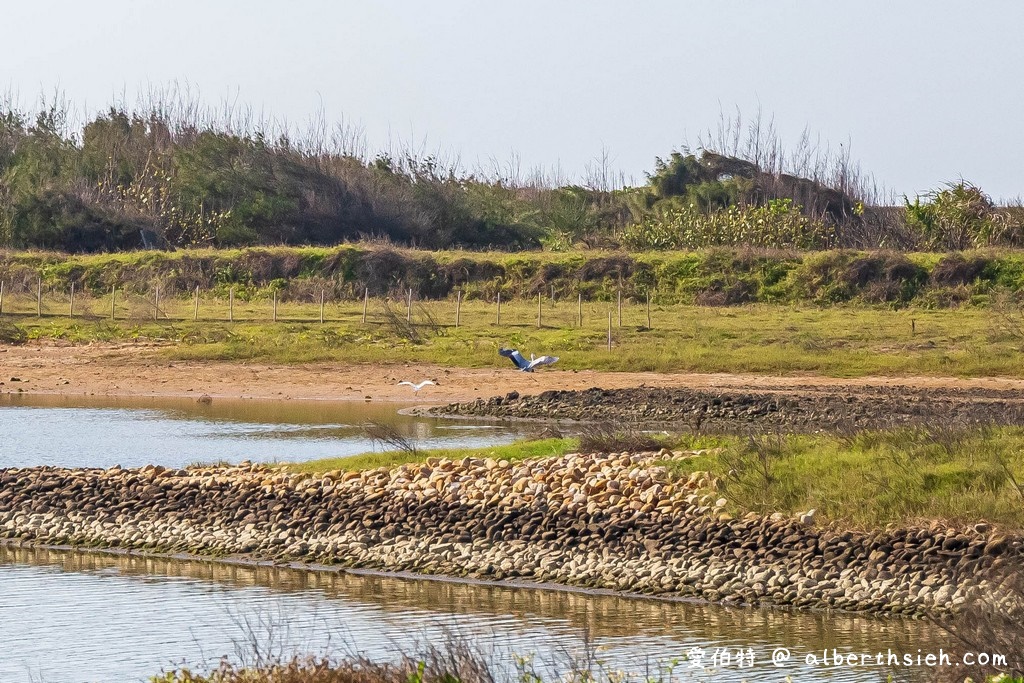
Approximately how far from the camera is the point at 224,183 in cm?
6512

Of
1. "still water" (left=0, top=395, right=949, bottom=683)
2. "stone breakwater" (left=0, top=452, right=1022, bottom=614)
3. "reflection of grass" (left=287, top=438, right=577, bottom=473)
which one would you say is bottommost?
"still water" (left=0, top=395, right=949, bottom=683)

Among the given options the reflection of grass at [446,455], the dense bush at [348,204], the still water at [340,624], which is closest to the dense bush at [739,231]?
the dense bush at [348,204]

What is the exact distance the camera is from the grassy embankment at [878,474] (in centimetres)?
1300

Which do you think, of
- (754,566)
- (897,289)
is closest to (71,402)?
(754,566)

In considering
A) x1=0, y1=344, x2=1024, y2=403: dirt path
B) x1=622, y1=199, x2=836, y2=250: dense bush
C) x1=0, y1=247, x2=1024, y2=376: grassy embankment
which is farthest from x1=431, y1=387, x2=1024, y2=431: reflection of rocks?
x1=622, y1=199, x2=836, y2=250: dense bush

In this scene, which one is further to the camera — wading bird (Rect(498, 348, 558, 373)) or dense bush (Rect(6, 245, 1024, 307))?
dense bush (Rect(6, 245, 1024, 307))

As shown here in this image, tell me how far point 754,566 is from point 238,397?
19936 mm

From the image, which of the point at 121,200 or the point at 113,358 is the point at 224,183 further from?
the point at 113,358

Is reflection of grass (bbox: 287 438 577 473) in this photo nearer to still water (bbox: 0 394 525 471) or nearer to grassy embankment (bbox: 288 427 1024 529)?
grassy embankment (bbox: 288 427 1024 529)

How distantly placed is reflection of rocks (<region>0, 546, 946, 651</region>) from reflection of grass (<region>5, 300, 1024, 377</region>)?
19.2 meters

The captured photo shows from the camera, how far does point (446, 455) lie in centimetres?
1788

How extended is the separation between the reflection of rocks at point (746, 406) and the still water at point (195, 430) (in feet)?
4.79

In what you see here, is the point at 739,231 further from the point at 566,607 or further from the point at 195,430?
the point at 566,607

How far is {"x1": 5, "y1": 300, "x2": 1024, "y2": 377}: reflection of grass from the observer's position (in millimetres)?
33125
